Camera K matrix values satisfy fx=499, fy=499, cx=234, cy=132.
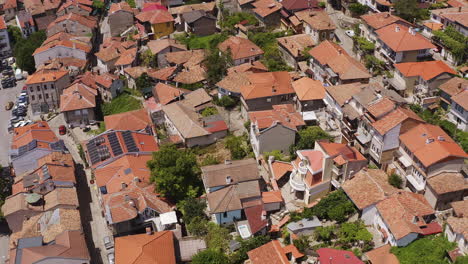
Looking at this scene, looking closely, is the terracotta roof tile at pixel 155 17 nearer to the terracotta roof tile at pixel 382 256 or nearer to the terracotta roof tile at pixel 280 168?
the terracotta roof tile at pixel 280 168

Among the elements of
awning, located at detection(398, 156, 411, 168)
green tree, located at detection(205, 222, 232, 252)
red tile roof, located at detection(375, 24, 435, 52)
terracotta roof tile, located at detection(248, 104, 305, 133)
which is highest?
red tile roof, located at detection(375, 24, 435, 52)

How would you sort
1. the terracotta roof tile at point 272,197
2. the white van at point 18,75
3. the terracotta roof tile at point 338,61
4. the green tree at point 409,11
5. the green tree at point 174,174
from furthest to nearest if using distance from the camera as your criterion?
the white van at point 18,75 < the green tree at point 409,11 < the terracotta roof tile at point 338,61 < the green tree at point 174,174 < the terracotta roof tile at point 272,197

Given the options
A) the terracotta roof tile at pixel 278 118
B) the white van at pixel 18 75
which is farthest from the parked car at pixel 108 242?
the white van at pixel 18 75

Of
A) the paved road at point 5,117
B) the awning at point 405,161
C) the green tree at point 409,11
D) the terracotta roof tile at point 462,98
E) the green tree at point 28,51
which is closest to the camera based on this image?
the awning at point 405,161

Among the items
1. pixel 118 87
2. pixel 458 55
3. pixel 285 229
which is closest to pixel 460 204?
pixel 285 229

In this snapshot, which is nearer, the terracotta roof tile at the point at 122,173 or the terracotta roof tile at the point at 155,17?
the terracotta roof tile at the point at 122,173

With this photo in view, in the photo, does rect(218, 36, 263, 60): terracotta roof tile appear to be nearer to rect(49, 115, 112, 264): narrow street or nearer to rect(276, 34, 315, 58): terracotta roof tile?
rect(276, 34, 315, 58): terracotta roof tile

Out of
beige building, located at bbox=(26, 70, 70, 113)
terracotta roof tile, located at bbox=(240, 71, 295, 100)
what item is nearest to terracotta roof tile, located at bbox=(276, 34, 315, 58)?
terracotta roof tile, located at bbox=(240, 71, 295, 100)
